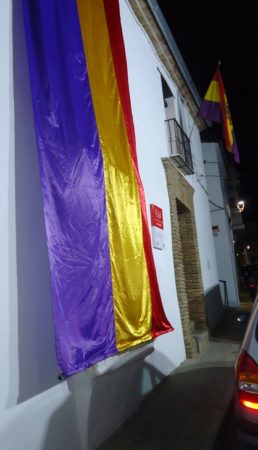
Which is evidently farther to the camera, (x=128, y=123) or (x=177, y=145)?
(x=177, y=145)

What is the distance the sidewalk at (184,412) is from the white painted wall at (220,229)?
7.95 meters

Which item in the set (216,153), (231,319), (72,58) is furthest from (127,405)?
(216,153)

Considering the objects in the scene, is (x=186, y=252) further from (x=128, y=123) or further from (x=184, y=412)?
(x=184, y=412)

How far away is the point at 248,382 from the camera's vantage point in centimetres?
262

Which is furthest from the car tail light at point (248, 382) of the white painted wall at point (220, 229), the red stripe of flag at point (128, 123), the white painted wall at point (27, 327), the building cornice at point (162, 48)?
the white painted wall at point (220, 229)

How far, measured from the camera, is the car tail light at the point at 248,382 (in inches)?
101

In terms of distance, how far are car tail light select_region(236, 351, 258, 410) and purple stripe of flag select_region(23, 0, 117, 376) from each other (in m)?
1.34

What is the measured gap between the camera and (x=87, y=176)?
3.80 m

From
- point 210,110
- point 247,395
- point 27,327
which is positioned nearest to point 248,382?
point 247,395

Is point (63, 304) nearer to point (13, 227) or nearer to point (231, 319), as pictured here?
point (13, 227)

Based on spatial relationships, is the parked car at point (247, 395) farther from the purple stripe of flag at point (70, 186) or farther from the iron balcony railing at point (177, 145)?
the iron balcony railing at point (177, 145)

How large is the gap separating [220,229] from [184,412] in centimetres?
1088

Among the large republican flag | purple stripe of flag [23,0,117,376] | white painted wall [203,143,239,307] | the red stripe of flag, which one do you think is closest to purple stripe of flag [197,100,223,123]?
the red stripe of flag

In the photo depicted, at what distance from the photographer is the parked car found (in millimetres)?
2556
